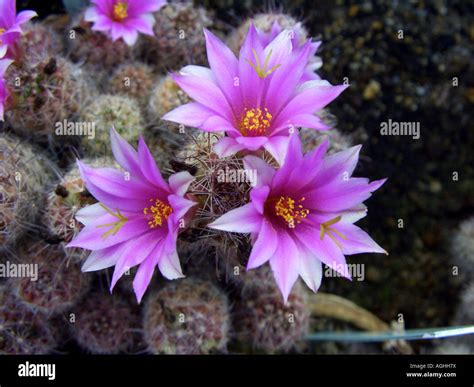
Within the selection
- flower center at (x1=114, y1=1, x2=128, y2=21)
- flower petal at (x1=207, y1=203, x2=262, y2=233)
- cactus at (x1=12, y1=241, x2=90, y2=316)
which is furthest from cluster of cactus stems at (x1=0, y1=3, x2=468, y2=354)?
flower petal at (x1=207, y1=203, x2=262, y2=233)

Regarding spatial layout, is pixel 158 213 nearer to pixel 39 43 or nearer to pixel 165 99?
pixel 165 99

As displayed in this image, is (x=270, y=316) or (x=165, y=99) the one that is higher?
(x=165, y=99)

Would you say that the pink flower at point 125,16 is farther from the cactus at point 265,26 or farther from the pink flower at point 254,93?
the pink flower at point 254,93

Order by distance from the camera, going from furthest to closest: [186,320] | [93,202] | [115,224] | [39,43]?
[39,43]
[186,320]
[93,202]
[115,224]

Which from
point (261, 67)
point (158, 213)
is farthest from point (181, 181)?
point (261, 67)

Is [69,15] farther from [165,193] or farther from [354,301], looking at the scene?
[354,301]
